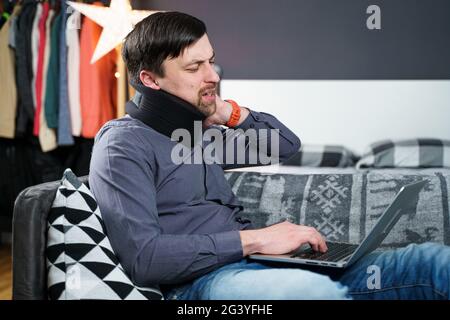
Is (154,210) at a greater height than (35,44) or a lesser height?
lesser

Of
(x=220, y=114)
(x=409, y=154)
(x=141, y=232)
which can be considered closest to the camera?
(x=141, y=232)

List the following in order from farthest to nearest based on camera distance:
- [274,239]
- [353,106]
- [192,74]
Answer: [353,106], [192,74], [274,239]

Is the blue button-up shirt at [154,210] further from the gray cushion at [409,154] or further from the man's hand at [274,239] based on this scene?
the gray cushion at [409,154]

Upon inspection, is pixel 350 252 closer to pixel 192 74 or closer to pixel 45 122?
pixel 192 74

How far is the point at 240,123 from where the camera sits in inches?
63.1

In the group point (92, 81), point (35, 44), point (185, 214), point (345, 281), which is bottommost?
point (345, 281)

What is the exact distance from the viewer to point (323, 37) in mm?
3268

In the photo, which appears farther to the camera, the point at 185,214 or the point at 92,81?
the point at 92,81

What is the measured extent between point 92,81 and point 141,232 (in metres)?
1.92

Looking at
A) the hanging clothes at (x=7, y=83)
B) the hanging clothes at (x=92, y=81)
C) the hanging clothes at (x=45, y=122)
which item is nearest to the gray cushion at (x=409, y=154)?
the hanging clothes at (x=92, y=81)

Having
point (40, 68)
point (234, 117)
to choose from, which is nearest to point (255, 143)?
point (234, 117)
